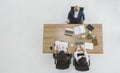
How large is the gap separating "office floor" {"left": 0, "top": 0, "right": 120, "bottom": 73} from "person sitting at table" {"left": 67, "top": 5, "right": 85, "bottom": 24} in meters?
0.15

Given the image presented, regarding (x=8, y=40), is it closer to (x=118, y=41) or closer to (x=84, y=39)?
(x=84, y=39)

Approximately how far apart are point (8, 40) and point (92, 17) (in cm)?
121

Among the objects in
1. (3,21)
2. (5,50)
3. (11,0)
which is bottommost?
(5,50)

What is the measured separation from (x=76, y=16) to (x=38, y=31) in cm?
59

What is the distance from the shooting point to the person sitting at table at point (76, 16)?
2541mm

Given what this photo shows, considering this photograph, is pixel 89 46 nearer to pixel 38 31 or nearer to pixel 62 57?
pixel 62 57

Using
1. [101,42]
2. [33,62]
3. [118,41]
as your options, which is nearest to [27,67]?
[33,62]

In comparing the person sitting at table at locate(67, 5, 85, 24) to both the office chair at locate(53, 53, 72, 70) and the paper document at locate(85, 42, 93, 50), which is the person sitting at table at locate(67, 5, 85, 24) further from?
the office chair at locate(53, 53, 72, 70)

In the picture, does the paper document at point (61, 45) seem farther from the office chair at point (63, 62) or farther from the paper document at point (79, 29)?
the paper document at point (79, 29)

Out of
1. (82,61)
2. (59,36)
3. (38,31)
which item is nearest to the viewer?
(82,61)

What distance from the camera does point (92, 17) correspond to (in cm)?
269

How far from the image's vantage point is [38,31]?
2766mm

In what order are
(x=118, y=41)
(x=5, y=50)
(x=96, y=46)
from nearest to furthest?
(x=96, y=46) → (x=118, y=41) → (x=5, y=50)

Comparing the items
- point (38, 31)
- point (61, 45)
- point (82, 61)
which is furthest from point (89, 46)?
point (38, 31)
